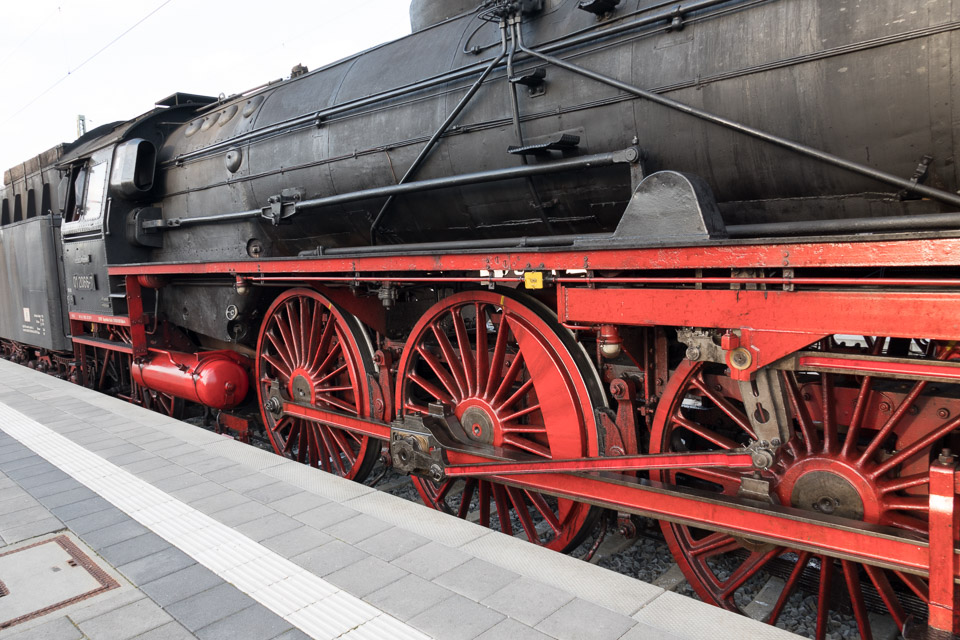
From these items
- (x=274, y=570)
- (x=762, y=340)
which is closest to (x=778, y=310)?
(x=762, y=340)

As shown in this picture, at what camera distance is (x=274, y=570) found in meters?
2.67

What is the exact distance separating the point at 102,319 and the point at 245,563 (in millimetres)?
4911

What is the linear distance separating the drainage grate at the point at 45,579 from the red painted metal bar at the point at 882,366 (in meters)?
2.79

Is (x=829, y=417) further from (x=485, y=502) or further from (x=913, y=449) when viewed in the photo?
(x=485, y=502)

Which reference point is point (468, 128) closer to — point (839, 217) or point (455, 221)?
point (455, 221)

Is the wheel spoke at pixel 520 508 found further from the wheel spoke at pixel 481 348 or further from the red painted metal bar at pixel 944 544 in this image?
the red painted metal bar at pixel 944 544

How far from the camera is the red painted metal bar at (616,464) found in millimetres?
2492

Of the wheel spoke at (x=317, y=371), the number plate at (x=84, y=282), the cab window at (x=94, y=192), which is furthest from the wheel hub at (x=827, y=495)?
the number plate at (x=84, y=282)

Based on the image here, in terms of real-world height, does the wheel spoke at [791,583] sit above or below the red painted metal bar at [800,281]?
below

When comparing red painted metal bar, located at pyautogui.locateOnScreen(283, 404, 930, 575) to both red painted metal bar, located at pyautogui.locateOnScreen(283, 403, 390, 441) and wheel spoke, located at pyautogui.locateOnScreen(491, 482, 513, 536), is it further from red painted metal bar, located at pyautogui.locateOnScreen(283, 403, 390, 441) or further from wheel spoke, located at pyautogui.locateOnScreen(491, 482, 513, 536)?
red painted metal bar, located at pyautogui.locateOnScreen(283, 403, 390, 441)

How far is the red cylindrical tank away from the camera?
5.52m

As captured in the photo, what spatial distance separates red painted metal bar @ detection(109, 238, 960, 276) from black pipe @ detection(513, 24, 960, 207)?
10.9 inches

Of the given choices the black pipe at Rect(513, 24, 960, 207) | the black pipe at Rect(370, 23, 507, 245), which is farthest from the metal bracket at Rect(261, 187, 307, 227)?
the black pipe at Rect(513, 24, 960, 207)

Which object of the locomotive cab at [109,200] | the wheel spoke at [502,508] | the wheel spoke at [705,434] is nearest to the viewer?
the wheel spoke at [705,434]
